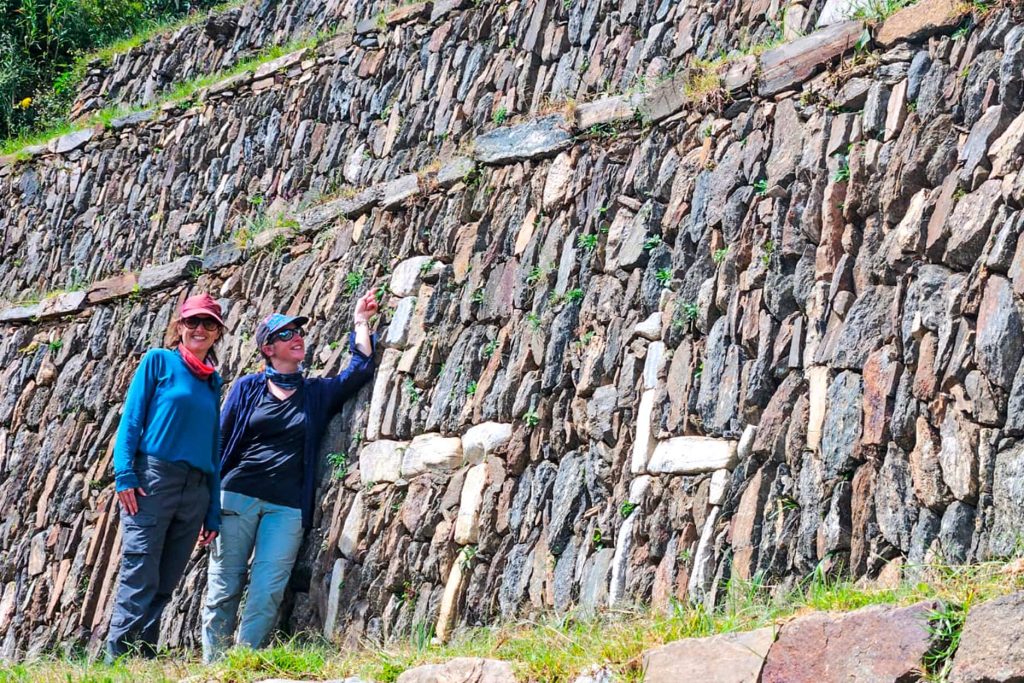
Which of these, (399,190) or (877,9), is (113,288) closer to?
(399,190)

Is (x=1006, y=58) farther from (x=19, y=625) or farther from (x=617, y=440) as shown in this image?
(x=19, y=625)

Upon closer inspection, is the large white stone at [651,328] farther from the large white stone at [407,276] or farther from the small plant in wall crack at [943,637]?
the small plant in wall crack at [943,637]

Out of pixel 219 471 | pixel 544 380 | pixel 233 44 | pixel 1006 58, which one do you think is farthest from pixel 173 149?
pixel 1006 58

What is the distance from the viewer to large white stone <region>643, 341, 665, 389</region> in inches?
257

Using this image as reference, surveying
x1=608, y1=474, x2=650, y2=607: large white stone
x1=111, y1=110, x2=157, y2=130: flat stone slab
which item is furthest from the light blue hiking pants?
x1=111, y1=110, x2=157, y2=130: flat stone slab

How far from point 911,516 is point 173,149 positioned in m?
8.92

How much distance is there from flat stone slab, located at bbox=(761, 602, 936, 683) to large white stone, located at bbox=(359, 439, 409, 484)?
3810 millimetres

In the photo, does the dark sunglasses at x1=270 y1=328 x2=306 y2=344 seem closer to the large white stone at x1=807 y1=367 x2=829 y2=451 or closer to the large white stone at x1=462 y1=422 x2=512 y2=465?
the large white stone at x1=462 y1=422 x2=512 y2=465

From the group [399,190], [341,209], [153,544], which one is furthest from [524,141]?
[153,544]

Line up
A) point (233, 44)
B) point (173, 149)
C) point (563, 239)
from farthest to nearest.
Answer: point (233, 44)
point (173, 149)
point (563, 239)

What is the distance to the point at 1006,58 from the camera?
576 centimetres

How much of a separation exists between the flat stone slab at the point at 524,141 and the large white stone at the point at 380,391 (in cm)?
144

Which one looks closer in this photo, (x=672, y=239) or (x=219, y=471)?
(x=672, y=239)

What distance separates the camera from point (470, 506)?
7.11 metres
